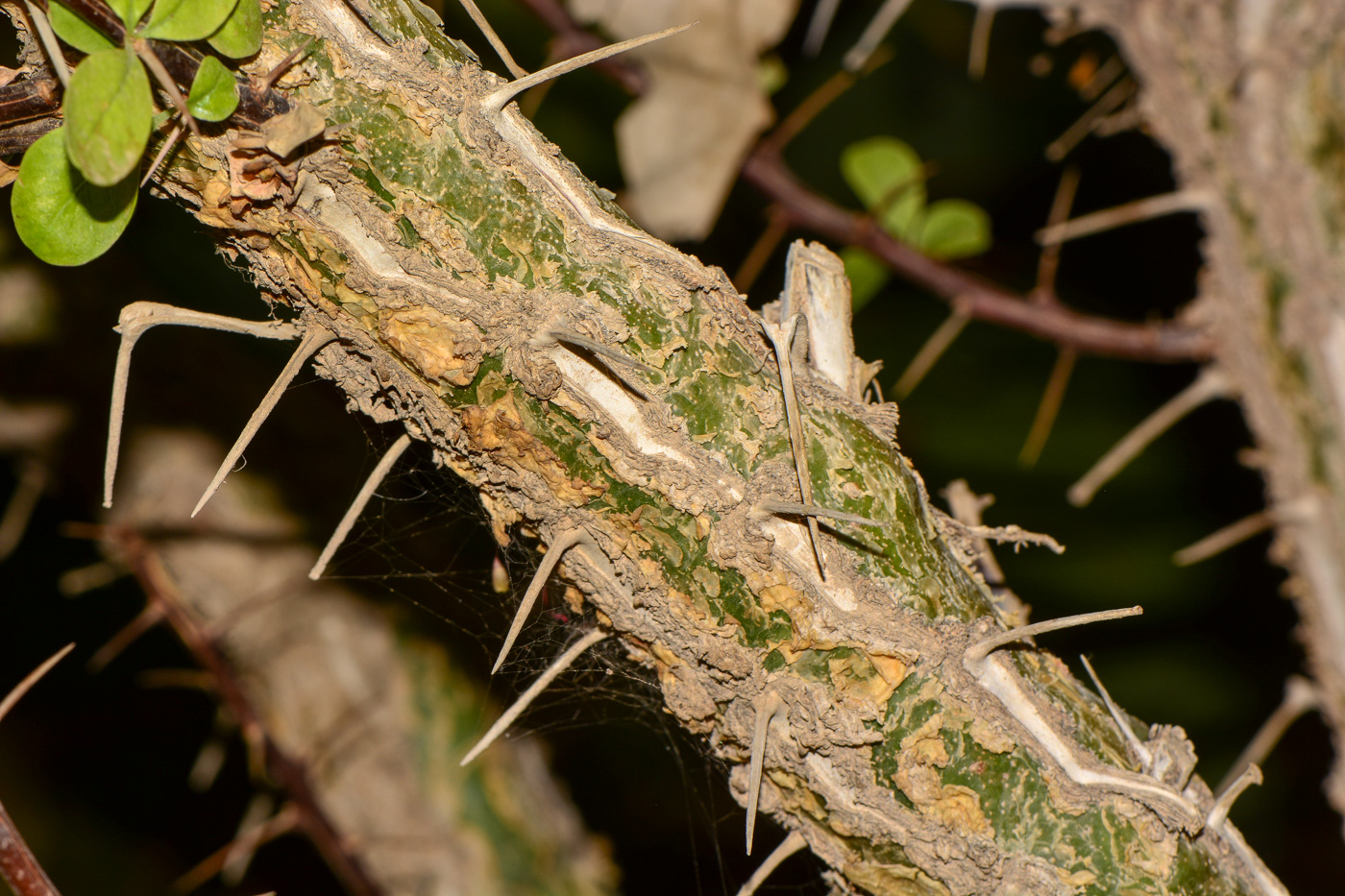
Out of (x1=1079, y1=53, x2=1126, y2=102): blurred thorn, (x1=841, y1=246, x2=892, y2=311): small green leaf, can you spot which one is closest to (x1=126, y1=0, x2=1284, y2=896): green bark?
(x1=841, y1=246, x2=892, y2=311): small green leaf

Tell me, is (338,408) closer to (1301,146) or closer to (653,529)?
A: (653,529)

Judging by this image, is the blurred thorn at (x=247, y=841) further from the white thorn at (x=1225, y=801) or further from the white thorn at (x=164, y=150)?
the white thorn at (x=1225, y=801)

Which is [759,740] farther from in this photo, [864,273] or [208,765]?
[208,765]

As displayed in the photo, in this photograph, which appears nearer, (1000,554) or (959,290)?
(959,290)

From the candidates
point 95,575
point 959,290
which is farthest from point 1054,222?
point 95,575

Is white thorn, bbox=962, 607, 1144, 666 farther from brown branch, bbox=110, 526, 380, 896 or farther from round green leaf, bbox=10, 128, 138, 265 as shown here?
brown branch, bbox=110, 526, 380, 896

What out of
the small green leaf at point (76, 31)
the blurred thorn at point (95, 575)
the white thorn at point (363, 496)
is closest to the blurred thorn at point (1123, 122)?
the white thorn at point (363, 496)
